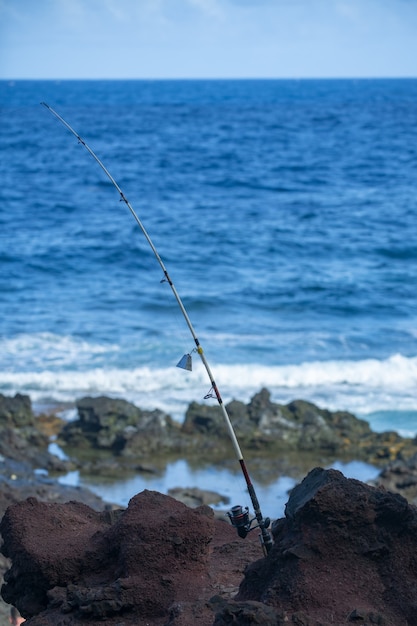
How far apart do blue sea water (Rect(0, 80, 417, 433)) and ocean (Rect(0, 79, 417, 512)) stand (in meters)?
0.07

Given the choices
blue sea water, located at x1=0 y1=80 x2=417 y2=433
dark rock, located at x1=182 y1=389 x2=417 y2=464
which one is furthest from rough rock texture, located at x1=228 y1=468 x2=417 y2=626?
dark rock, located at x1=182 y1=389 x2=417 y2=464

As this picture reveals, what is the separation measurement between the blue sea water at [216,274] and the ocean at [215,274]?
0.22 feet

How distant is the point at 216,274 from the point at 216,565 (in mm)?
22406

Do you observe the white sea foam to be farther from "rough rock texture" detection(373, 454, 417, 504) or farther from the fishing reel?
the fishing reel

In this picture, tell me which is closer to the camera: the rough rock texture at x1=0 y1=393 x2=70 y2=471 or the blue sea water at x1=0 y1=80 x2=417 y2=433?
the rough rock texture at x1=0 y1=393 x2=70 y2=471

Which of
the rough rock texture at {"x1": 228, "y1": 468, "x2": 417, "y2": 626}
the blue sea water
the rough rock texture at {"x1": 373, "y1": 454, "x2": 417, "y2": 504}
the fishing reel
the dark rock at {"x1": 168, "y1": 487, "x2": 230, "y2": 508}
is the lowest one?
the blue sea water

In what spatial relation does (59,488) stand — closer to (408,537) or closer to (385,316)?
(408,537)

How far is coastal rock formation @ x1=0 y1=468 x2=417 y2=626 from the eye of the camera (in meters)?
5.32

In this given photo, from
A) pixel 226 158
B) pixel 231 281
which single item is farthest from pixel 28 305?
pixel 226 158

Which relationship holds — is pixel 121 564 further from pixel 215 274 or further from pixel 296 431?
pixel 215 274

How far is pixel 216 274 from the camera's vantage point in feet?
94.1

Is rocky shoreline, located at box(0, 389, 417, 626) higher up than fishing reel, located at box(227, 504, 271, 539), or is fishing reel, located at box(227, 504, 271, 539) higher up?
fishing reel, located at box(227, 504, 271, 539)

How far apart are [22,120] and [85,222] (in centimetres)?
4048

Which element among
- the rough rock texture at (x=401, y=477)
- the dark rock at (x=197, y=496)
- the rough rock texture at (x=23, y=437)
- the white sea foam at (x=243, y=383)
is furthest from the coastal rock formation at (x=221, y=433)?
the dark rock at (x=197, y=496)
